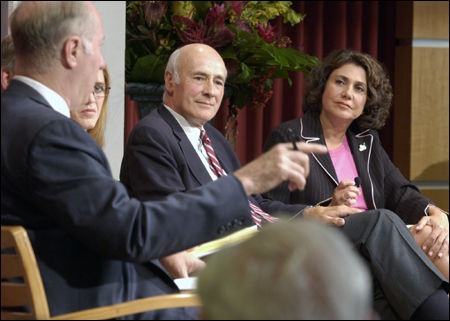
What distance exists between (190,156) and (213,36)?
636 millimetres

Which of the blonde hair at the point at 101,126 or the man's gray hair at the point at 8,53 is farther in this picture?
the blonde hair at the point at 101,126

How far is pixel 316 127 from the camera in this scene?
294cm

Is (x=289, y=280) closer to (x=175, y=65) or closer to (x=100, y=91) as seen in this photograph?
(x=100, y=91)

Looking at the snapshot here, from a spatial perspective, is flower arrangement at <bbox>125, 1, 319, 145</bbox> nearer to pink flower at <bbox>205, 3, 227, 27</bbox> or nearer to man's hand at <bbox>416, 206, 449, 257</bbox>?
pink flower at <bbox>205, 3, 227, 27</bbox>

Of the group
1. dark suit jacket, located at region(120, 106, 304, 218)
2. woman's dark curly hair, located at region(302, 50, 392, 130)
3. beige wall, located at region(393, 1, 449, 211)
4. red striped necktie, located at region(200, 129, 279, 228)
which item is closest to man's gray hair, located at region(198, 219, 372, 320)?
dark suit jacket, located at region(120, 106, 304, 218)

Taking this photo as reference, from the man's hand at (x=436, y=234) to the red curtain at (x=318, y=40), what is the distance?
222 centimetres

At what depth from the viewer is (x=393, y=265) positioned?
1.86 meters

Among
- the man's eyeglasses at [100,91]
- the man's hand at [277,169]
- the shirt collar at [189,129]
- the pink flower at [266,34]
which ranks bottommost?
the man's hand at [277,169]

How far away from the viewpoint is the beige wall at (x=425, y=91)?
4.68 metres

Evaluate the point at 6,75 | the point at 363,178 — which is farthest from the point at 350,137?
the point at 6,75

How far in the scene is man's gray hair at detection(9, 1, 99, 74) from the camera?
121cm

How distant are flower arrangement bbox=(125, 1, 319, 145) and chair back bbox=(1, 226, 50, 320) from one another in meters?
1.55

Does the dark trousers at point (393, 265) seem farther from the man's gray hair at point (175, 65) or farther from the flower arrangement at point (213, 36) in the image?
the man's gray hair at point (175, 65)

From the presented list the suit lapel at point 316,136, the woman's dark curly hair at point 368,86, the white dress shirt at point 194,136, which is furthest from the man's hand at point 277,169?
the woman's dark curly hair at point 368,86
